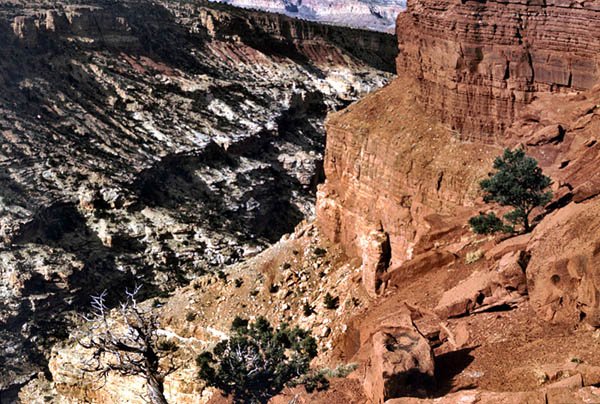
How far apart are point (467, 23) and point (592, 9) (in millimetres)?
5716

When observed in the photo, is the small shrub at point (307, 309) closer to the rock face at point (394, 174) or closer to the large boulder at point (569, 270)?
the rock face at point (394, 174)

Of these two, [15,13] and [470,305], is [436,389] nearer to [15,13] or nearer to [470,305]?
[470,305]

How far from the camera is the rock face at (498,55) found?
32.2 m

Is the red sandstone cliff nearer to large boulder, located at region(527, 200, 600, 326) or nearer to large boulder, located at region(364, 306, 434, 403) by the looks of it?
large boulder, located at region(527, 200, 600, 326)

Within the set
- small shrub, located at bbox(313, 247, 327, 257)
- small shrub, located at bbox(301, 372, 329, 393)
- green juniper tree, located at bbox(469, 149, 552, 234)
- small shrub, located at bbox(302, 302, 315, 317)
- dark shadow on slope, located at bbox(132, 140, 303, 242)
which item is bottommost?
dark shadow on slope, located at bbox(132, 140, 303, 242)

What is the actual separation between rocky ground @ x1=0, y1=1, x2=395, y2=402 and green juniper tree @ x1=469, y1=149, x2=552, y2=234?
39779mm

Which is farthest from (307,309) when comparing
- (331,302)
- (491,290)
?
(491,290)

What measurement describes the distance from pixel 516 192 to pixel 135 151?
6203cm

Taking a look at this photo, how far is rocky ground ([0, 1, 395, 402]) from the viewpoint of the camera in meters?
64.6

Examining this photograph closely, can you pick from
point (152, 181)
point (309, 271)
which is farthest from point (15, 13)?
point (309, 271)

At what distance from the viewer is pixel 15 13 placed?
299ft

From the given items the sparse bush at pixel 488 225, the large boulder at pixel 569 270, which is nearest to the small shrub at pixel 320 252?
the sparse bush at pixel 488 225

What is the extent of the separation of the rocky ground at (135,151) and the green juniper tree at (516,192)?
3978cm

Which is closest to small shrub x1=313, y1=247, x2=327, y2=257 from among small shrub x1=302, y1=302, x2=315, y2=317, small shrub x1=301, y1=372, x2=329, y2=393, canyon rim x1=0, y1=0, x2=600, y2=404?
canyon rim x1=0, y1=0, x2=600, y2=404
